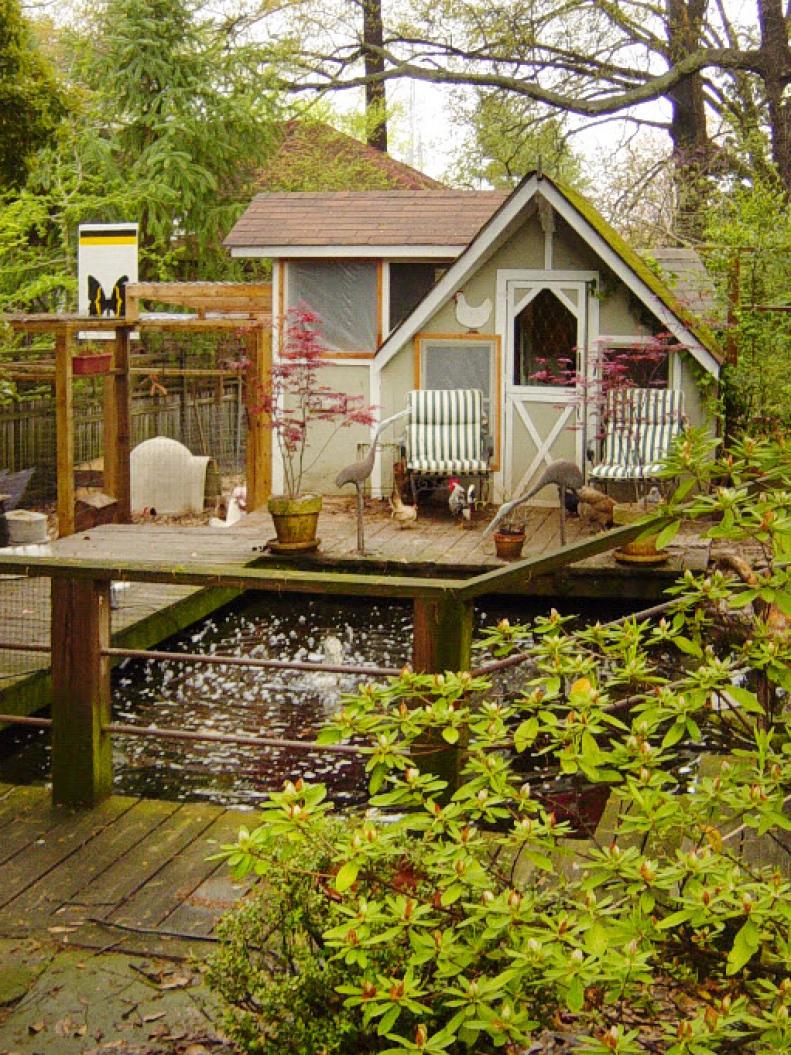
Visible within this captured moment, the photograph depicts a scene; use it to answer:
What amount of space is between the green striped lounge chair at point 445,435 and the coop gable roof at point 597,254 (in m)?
1.06

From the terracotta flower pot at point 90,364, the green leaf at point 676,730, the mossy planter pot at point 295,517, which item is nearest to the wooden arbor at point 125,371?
the terracotta flower pot at point 90,364

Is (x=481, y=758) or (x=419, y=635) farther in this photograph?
(x=419, y=635)

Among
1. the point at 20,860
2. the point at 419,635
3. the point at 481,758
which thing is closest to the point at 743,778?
the point at 481,758

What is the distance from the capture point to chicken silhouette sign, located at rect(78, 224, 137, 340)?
42.6 feet

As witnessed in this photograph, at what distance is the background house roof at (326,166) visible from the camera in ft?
78.2

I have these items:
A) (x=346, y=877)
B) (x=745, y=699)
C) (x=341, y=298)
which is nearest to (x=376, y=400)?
(x=341, y=298)

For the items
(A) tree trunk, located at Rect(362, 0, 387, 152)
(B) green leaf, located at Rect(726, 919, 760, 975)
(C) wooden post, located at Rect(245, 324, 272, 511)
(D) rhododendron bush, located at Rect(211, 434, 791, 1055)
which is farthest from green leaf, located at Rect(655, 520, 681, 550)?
(A) tree trunk, located at Rect(362, 0, 387, 152)

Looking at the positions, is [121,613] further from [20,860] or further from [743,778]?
[743,778]

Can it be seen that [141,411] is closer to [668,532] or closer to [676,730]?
[668,532]

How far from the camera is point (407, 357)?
14328 millimetres

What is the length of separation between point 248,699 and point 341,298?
696 cm

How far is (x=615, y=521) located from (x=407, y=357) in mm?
3555

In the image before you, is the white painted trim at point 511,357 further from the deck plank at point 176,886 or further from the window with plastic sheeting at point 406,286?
the deck plank at point 176,886

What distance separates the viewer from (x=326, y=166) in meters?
24.7
